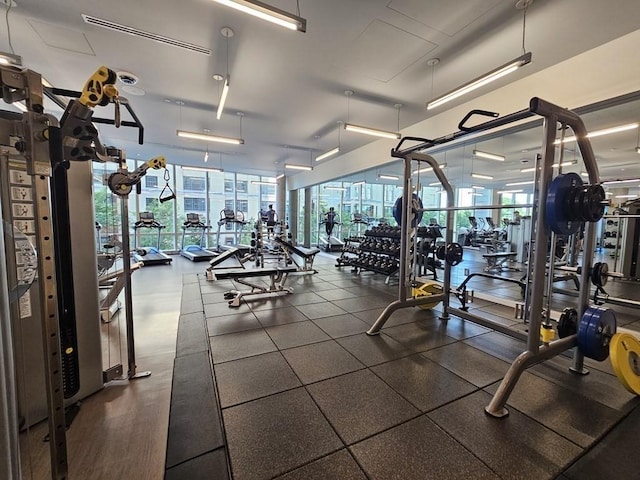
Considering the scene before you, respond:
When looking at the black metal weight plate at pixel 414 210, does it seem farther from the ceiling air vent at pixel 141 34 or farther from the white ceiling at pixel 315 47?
the ceiling air vent at pixel 141 34

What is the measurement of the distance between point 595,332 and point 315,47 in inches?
159

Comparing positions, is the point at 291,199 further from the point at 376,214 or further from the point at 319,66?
the point at 319,66

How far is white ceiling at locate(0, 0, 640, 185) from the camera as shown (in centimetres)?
279

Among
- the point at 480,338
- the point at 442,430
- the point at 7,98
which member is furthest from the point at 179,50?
the point at 480,338

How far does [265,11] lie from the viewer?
226 centimetres

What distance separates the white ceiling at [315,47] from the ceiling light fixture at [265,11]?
562 millimetres

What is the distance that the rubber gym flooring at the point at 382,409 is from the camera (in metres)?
1.41

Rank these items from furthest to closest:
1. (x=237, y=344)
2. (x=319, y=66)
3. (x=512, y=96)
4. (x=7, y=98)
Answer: (x=512, y=96)
(x=319, y=66)
(x=237, y=344)
(x=7, y=98)

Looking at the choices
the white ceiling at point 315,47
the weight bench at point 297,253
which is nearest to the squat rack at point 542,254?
the white ceiling at point 315,47

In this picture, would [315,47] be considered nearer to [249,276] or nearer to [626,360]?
[249,276]

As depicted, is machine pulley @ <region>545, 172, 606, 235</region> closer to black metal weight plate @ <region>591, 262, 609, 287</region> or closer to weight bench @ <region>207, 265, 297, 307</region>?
black metal weight plate @ <region>591, 262, 609, 287</region>

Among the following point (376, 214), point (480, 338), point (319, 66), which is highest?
point (319, 66)

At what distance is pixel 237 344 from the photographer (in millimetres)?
2721

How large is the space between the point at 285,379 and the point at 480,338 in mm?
2142
